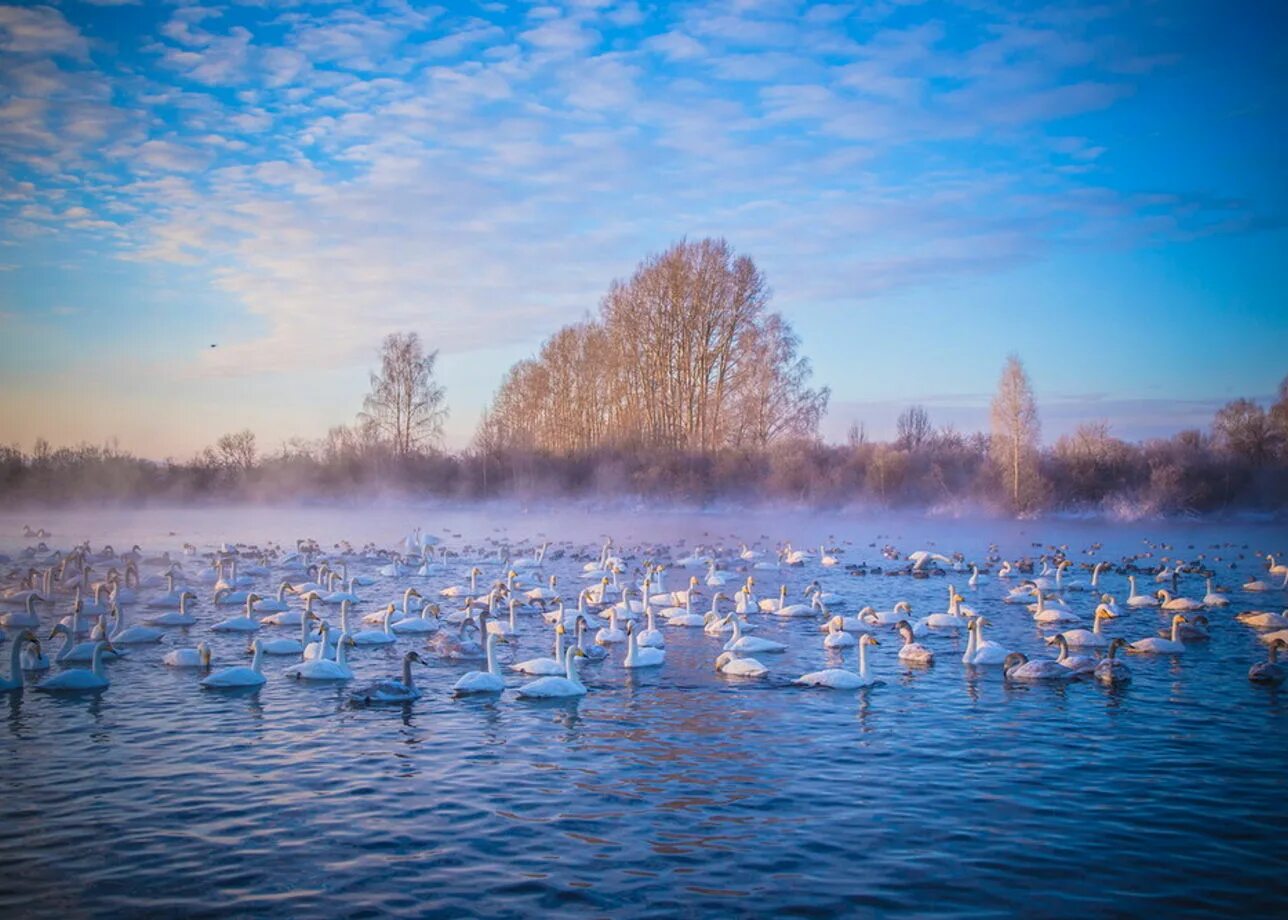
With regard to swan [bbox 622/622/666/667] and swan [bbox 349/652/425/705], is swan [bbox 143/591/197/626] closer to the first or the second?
swan [bbox 349/652/425/705]

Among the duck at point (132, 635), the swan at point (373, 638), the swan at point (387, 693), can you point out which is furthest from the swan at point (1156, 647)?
the duck at point (132, 635)

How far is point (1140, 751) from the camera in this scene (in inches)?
434

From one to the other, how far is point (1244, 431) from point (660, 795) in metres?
53.6

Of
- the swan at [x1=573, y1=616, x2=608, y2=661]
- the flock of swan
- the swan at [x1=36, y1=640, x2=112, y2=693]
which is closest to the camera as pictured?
the swan at [x1=36, y1=640, x2=112, y2=693]

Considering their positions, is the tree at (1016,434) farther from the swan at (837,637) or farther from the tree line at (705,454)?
the swan at (837,637)

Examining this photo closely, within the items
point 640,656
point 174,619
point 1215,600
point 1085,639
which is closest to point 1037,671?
point 1085,639

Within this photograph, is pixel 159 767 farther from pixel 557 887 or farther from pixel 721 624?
pixel 721 624

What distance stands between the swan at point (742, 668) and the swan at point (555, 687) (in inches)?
94.8

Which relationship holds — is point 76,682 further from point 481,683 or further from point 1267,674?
point 1267,674

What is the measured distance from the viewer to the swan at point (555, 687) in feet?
42.8

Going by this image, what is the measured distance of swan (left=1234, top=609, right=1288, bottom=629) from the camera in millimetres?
17938

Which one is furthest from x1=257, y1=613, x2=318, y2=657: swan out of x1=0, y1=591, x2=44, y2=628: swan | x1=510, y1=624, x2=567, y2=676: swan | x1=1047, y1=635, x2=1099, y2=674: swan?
x1=1047, y1=635, x2=1099, y2=674: swan

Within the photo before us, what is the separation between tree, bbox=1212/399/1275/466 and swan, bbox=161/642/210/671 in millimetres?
49353

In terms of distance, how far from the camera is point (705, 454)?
52.8 m
